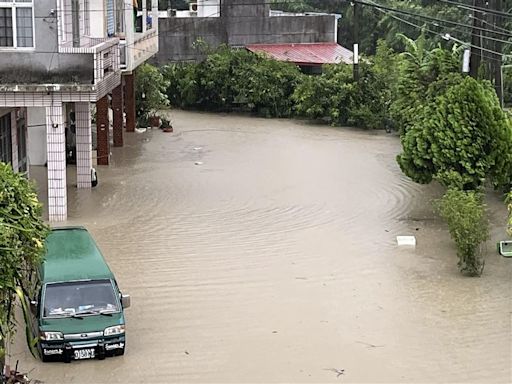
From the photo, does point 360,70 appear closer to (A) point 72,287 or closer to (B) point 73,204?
(B) point 73,204

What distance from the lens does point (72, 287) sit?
11977 millimetres

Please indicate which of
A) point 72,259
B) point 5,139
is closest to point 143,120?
point 5,139

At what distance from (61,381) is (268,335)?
3041 millimetres

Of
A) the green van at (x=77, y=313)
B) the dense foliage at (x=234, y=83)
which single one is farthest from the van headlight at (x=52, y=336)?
the dense foliage at (x=234, y=83)

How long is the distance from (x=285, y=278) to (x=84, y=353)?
4907mm

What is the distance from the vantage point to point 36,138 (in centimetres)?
2512

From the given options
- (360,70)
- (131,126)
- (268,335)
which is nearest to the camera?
(268,335)

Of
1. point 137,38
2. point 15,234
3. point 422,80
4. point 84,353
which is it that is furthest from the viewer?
point 422,80

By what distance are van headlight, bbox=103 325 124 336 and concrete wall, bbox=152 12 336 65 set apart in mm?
32909

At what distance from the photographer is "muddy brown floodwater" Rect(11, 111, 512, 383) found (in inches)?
463

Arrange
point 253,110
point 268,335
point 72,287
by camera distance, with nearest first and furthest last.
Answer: point 72,287
point 268,335
point 253,110

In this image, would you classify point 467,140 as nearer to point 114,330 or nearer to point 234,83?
point 114,330

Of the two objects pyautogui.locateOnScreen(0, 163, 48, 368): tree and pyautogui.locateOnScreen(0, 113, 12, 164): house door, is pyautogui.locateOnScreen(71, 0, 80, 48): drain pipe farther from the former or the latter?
pyautogui.locateOnScreen(0, 163, 48, 368): tree

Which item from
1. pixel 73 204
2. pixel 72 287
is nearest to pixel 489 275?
pixel 72 287
